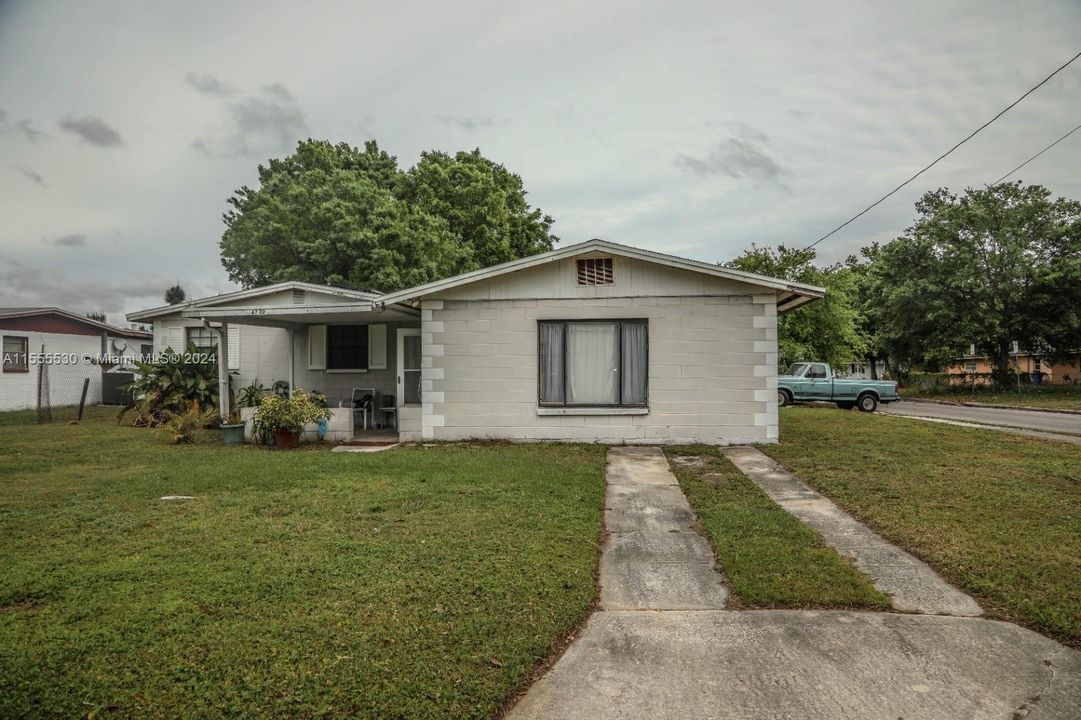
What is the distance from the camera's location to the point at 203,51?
791cm

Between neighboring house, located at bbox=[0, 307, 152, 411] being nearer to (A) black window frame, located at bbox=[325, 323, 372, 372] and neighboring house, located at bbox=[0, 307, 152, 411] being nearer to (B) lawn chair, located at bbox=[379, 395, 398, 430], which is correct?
(A) black window frame, located at bbox=[325, 323, 372, 372]

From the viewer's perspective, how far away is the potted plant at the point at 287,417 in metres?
10.3

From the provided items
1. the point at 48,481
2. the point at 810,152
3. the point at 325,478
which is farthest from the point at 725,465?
the point at 810,152

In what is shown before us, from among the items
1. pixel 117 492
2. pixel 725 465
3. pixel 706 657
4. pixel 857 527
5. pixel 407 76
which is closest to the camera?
pixel 706 657

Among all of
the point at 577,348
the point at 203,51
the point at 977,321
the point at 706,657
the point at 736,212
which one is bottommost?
the point at 706,657

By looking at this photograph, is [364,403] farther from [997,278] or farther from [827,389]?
[997,278]

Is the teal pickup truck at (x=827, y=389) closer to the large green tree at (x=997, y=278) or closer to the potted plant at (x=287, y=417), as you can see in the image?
the large green tree at (x=997, y=278)

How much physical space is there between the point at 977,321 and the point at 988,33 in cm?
2099

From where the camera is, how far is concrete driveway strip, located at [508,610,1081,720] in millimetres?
2582

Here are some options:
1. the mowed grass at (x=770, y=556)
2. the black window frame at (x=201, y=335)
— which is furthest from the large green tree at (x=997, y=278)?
the black window frame at (x=201, y=335)

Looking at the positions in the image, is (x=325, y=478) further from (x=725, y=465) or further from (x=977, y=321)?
(x=977, y=321)

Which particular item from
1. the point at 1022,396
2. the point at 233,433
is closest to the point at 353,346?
the point at 233,433

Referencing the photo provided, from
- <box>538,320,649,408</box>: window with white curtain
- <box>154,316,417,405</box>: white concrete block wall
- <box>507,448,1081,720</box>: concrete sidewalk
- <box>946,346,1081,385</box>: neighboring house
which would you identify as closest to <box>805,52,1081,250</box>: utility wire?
<box>538,320,649,408</box>: window with white curtain

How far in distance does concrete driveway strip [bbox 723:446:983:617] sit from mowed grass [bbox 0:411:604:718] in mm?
1891
